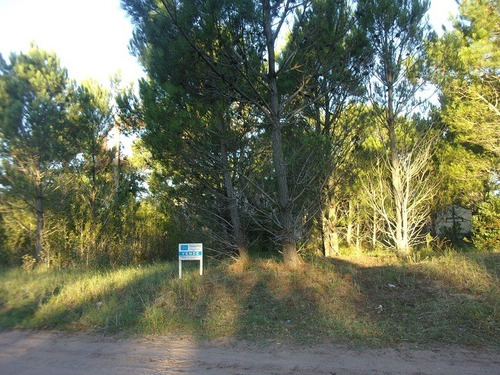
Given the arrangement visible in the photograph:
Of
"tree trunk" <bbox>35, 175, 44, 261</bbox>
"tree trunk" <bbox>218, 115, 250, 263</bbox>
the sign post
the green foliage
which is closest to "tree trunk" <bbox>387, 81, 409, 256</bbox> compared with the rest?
the green foliage

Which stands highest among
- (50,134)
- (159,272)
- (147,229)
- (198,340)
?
(50,134)

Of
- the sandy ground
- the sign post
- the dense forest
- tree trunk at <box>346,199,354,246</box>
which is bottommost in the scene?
the sandy ground

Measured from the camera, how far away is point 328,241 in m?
12.9

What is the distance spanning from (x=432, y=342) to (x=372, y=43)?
8390 millimetres

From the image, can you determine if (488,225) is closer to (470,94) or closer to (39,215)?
(470,94)

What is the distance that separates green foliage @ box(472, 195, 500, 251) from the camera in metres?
13.8

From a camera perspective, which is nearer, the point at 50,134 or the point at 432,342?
the point at 432,342

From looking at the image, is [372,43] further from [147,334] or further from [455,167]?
[147,334]

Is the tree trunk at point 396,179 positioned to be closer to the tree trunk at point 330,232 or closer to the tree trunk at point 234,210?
the tree trunk at point 330,232

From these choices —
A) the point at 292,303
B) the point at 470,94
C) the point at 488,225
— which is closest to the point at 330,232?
the point at 292,303

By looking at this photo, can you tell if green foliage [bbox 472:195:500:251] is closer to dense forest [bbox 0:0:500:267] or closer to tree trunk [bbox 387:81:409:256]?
dense forest [bbox 0:0:500:267]

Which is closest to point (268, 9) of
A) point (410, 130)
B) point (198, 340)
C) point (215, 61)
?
point (215, 61)

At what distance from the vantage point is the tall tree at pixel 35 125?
1334 centimetres

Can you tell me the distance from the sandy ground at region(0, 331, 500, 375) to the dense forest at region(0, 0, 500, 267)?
3968 millimetres
